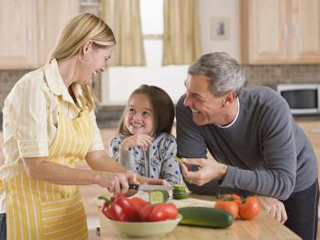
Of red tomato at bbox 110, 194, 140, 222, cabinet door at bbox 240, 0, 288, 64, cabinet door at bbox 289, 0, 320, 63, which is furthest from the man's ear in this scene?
cabinet door at bbox 289, 0, 320, 63

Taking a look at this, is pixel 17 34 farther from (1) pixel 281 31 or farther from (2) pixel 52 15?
(1) pixel 281 31

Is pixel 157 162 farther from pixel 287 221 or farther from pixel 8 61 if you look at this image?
pixel 8 61

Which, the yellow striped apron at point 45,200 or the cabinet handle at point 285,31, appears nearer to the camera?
the yellow striped apron at point 45,200

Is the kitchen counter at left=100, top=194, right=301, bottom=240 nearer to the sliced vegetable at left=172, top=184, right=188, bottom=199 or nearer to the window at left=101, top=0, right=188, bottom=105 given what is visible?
the sliced vegetable at left=172, top=184, right=188, bottom=199

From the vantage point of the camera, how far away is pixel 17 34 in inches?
209

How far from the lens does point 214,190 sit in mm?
2600

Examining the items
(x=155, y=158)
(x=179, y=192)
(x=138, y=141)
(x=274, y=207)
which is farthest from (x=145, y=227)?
(x=155, y=158)

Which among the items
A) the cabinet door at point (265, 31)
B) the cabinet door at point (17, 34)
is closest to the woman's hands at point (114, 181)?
the cabinet door at point (17, 34)

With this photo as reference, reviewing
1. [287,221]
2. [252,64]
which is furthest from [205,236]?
[252,64]

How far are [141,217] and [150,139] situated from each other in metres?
0.95

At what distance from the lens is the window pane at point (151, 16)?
19.5 ft

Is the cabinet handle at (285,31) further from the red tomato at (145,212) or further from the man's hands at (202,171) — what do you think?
the red tomato at (145,212)

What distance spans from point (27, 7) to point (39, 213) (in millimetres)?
3311

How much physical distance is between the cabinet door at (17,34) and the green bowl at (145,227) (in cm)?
361
